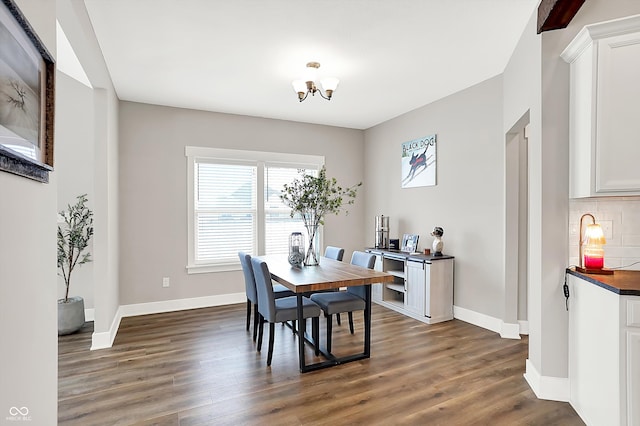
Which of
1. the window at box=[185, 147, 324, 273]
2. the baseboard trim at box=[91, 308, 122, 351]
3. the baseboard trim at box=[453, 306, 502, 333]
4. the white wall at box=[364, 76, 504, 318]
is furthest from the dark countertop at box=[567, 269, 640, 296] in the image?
the baseboard trim at box=[91, 308, 122, 351]

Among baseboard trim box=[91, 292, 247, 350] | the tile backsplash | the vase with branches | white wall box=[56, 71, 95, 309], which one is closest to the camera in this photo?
the tile backsplash

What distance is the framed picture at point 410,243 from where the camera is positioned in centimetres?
471

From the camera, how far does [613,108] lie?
7.04 feet

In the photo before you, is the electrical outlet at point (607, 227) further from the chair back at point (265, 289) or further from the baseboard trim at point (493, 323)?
the chair back at point (265, 289)

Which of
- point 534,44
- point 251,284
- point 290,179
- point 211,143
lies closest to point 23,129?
point 251,284

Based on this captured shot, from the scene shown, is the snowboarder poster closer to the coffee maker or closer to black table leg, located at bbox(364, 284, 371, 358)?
the coffee maker

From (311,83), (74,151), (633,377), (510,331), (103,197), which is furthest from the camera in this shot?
(74,151)

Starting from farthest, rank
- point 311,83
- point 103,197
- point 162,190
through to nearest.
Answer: point 162,190, point 103,197, point 311,83

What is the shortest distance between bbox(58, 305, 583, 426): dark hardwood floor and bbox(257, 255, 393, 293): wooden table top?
2.39ft

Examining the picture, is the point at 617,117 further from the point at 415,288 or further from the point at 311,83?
the point at 415,288

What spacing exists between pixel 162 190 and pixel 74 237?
47.2 inches

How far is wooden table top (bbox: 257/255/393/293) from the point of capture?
8.97 feet

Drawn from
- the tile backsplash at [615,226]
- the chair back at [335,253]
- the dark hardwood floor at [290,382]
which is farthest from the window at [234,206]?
the tile backsplash at [615,226]

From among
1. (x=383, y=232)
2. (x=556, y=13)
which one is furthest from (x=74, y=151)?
(x=556, y=13)
